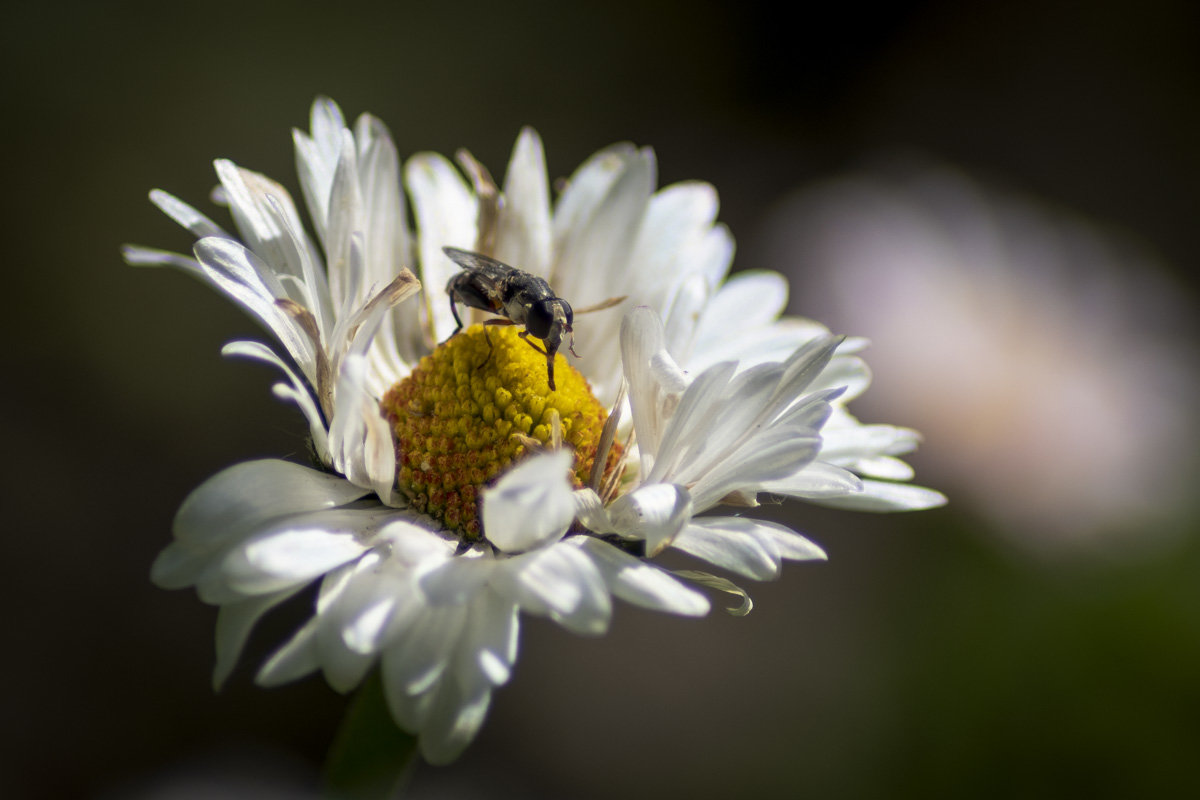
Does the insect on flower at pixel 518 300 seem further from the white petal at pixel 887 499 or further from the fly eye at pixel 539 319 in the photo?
the white petal at pixel 887 499

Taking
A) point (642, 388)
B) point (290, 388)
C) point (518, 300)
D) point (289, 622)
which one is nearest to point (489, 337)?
point (518, 300)

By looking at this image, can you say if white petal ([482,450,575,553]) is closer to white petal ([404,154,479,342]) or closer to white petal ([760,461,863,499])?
white petal ([760,461,863,499])

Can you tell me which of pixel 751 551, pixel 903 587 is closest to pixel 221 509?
pixel 751 551

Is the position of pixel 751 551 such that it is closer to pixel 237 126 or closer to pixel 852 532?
pixel 852 532

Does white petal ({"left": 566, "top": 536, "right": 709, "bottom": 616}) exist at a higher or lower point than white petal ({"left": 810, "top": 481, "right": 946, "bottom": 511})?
lower

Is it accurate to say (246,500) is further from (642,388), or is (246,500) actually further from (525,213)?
(525,213)

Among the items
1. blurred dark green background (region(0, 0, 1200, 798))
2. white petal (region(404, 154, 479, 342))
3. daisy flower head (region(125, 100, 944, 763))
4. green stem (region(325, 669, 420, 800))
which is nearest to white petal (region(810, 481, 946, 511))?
daisy flower head (region(125, 100, 944, 763))
